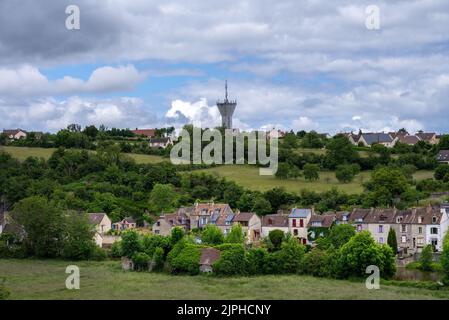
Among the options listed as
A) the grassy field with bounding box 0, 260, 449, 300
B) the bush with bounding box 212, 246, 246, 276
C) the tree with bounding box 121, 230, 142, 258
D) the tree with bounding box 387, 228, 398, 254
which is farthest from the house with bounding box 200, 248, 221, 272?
the tree with bounding box 387, 228, 398, 254

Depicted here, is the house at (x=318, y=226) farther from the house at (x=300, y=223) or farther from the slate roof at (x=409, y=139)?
the slate roof at (x=409, y=139)

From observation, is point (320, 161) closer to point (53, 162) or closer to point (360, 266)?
point (53, 162)

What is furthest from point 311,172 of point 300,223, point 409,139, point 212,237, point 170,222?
point 409,139

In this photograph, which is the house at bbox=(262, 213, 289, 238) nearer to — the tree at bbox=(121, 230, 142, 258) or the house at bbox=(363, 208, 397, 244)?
the house at bbox=(363, 208, 397, 244)

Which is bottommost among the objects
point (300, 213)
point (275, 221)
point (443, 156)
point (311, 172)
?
point (275, 221)

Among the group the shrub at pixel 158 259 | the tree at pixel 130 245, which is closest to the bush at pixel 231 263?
the shrub at pixel 158 259

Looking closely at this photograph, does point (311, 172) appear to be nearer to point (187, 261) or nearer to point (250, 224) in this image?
point (250, 224)
